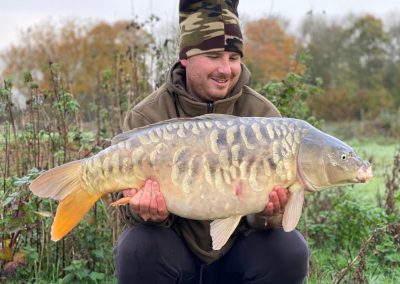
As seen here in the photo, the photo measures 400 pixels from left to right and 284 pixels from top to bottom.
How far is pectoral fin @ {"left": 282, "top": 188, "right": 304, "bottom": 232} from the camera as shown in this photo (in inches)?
72.7

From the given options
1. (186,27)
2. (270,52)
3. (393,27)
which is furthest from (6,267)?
(393,27)

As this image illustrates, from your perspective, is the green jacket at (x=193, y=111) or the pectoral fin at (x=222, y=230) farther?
the green jacket at (x=193, y=111)

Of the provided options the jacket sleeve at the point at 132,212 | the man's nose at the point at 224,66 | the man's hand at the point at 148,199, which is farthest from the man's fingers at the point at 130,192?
the man's nose at the point at 224,66

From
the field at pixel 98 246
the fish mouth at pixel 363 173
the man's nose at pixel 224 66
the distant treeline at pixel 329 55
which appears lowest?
the distant treeline at pixel 329 55

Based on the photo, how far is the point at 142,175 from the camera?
6.09 feet

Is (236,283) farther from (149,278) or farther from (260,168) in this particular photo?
(260,168)

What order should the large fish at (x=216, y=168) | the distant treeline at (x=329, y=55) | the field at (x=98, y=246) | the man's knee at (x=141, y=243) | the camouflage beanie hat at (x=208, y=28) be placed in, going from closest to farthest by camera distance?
the large fish at (x=216, y=168)
the man's knee at (x=141, y=243)
the camouflage beanie hat at (x=208, y=28)
the field at (x=98, y=246)
the distant treeline at (x=329, y=55)

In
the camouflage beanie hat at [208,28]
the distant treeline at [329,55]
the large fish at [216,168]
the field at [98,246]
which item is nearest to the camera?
the large fish at [216,168]

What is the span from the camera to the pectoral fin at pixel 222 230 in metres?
1.88

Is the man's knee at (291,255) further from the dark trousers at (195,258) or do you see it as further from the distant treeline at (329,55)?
the distant treeline at (329,55)

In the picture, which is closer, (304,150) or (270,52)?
(304,150)

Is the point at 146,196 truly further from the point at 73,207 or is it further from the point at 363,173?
the point at 363,173

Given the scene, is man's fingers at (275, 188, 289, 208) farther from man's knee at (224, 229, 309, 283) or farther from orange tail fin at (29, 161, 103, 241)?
orange tail fin at (29, 161, 103, 241)

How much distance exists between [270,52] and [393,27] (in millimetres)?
5241
